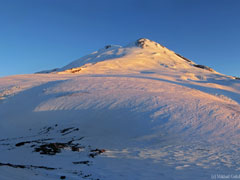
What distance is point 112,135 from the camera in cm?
1362

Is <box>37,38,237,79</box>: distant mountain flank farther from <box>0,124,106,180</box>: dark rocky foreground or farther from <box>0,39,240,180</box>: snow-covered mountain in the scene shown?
<box>0,124,106,180</box>: dark rocky foreground

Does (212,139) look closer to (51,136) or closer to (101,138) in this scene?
(101,138)

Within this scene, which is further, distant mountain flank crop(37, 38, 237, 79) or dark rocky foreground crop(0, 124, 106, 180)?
distant mountain flank crop(37, 38, 237, 79)

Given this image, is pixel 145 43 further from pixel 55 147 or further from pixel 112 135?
pixel 55 147

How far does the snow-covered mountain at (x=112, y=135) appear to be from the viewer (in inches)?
324

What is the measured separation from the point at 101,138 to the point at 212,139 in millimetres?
7235

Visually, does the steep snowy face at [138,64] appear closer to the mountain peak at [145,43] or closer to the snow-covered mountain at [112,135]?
the mountain peak at [145,43]

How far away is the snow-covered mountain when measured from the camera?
8.22 metres

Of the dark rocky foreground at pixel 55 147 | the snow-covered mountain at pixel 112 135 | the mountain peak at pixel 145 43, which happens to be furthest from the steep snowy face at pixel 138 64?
the dark rocky foreground at pixel 55 147

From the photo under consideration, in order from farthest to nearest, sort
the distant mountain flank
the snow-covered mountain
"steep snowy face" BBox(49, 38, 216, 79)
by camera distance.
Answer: the distant mountain flank → "steep snowy face" BBox(49, 38, 216, 79) → the snow-covered mountain

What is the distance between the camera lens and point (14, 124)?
16.7 m

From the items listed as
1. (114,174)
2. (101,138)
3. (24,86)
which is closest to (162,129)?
(101,138)

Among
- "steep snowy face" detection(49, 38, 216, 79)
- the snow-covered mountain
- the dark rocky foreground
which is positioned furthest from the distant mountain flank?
the dark rocky foreground

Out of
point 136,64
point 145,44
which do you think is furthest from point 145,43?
point 136,64
